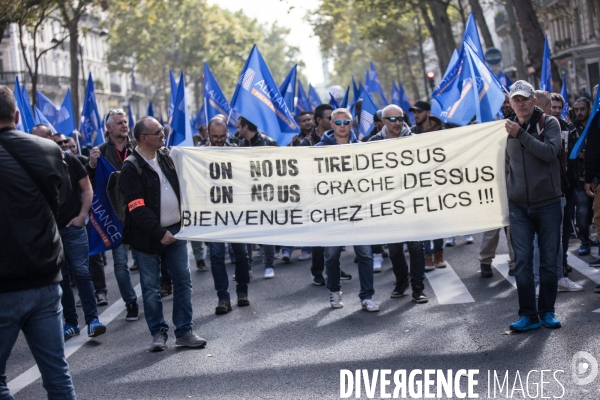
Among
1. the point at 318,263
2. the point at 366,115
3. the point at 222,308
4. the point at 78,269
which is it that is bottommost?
the point at 222,308

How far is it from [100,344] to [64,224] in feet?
3.74

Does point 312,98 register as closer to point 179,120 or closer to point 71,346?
point 179,120

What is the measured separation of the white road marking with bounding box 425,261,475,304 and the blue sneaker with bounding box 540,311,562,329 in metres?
1.44

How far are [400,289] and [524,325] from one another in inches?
89.1

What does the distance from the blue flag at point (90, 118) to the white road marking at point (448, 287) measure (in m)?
5.74

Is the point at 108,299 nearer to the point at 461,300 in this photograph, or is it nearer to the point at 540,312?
the point at 461,300

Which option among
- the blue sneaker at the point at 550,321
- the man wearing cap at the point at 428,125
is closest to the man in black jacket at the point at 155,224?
the blue sneaker at the point at 550,321

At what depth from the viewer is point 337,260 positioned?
8.65 m

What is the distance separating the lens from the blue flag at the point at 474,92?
354 inches

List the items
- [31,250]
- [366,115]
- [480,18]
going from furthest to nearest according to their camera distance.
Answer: [480,18] → [366,115] → [31,250]

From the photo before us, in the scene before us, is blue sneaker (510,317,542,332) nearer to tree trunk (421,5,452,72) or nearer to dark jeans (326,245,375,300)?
dark jeans (326,245,375,300)

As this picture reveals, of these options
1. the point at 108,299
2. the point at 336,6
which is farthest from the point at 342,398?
the point at 336,6

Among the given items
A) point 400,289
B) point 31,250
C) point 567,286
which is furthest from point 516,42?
point 31,250

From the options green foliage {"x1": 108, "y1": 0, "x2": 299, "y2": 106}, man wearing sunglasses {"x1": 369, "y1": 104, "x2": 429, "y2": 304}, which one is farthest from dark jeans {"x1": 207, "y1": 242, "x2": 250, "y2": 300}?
green foliage {"x1": 108, "y1": 0, "x2": 299, "y2": 106}
